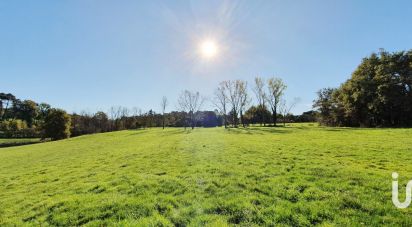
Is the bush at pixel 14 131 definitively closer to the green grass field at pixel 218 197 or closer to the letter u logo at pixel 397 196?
the green grass field at pixel 218 197

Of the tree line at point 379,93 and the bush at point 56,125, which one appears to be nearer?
the tree line at point 379,93

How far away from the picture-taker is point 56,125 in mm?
61469

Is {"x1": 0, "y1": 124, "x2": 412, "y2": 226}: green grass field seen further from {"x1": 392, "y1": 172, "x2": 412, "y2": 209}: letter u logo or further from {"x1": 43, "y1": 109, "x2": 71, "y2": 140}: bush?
{"x1": 43, "y1": 109, "x2": 71, "y2": 140}: bush

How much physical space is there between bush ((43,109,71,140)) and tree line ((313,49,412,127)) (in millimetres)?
72834

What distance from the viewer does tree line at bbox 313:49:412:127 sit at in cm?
4056

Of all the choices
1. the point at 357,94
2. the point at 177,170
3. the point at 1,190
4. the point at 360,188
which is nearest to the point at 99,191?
the point at 177,170

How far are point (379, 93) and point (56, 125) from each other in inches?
3026

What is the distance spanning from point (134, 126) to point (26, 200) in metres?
87.1

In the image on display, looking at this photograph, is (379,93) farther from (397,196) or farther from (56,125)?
(56,125)

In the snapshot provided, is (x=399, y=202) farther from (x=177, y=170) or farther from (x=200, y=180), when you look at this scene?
(x=177, y=170)

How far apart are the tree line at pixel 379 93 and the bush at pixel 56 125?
239 feet

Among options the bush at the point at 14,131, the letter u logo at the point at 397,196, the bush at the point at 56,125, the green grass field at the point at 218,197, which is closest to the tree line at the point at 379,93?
the green grass field at the point at 218,197

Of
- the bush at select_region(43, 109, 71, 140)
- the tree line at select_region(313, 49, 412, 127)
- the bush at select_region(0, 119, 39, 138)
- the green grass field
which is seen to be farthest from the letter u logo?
the bush at select_region(0, 119, 39, 138)

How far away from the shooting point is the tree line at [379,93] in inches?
1597
